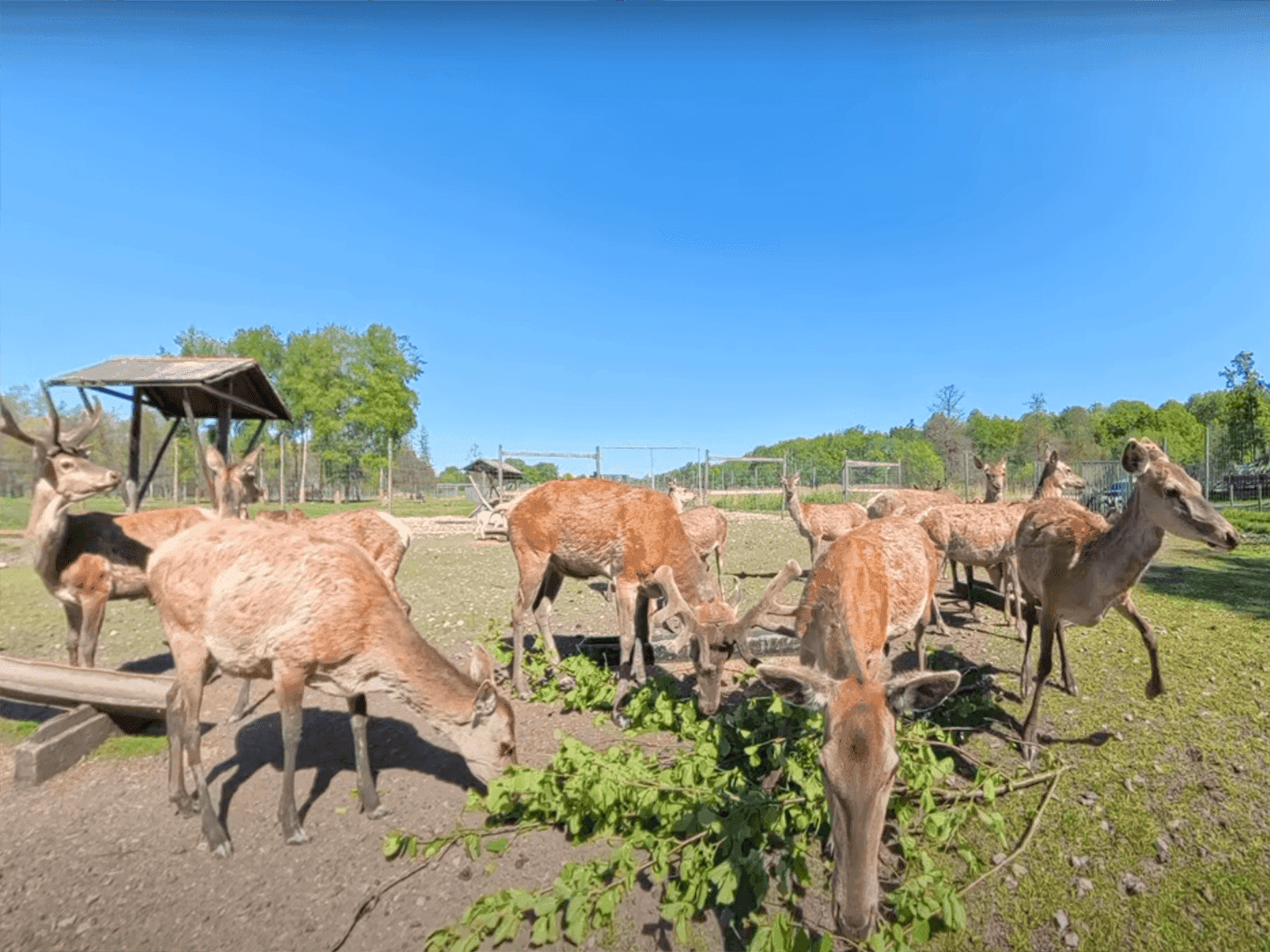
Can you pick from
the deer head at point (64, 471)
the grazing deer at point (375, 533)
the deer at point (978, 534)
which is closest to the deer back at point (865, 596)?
the deer at point (978, 534)

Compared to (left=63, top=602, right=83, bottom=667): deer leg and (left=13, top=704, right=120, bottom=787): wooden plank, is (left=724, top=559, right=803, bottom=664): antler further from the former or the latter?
(left=63, top=602, right=83, bottom=667): deer leg

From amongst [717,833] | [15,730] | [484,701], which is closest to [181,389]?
[15,730]

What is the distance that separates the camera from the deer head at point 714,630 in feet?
18.0

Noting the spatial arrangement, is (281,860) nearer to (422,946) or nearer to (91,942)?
(91,942)

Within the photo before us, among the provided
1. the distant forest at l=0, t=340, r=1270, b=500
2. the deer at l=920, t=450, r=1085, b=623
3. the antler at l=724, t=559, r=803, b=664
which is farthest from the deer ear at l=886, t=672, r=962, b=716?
the distant forest at l=0, t=340, r=1270, b=500

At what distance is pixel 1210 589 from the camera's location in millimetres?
10570

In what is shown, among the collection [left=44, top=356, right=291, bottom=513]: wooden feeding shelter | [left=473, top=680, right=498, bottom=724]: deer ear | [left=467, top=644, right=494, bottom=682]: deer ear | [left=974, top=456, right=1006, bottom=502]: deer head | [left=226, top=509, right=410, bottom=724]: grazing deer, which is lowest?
[left=473, top=680, right=498, bottom=724]: deer ear

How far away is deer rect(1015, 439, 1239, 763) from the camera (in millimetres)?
4523

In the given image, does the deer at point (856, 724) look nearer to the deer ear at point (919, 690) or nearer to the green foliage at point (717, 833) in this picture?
the deer ear at point (919, 690)

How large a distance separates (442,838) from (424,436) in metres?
75.6

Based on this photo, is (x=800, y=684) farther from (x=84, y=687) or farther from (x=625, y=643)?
(x=84, y=687)

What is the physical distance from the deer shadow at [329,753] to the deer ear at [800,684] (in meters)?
3.00

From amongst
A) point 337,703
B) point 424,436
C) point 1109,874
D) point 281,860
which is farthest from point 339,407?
point 1109,874

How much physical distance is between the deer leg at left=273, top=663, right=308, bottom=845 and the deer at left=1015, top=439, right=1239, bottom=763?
19.0 ft
